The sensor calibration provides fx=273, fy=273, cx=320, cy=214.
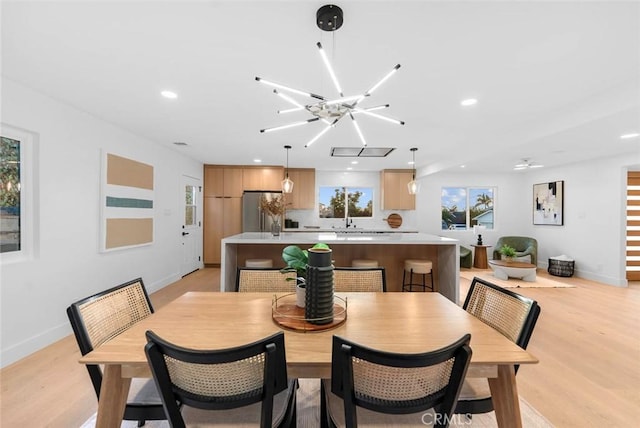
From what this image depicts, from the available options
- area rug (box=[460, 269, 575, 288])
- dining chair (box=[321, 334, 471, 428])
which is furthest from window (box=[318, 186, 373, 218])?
dining chair (box=[321, 334, 471, 428])

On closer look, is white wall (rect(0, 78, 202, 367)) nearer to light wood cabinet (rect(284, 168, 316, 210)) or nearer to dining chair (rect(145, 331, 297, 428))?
dining chair (rect(145, 331, 297, 428))

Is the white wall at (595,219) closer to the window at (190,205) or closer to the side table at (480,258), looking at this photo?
the side table at (480,258)

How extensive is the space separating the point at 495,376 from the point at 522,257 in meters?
6.10

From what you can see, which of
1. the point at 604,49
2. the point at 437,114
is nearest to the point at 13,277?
the point at 437,114

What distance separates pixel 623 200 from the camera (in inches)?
192

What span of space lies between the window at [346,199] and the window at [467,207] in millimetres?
2005

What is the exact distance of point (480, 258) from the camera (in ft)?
20.7

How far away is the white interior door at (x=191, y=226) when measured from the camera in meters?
5.30

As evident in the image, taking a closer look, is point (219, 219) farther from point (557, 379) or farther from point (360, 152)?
point (557, 379)

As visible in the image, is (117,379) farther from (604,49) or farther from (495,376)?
(604,49)

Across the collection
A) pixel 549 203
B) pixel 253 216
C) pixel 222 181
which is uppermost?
pixel 222 181

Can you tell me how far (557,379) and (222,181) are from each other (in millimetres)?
6141

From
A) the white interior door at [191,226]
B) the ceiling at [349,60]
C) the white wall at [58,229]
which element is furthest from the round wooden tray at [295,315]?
the white interior door at [191,226]

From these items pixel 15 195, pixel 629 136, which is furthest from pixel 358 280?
pixel 629 136
